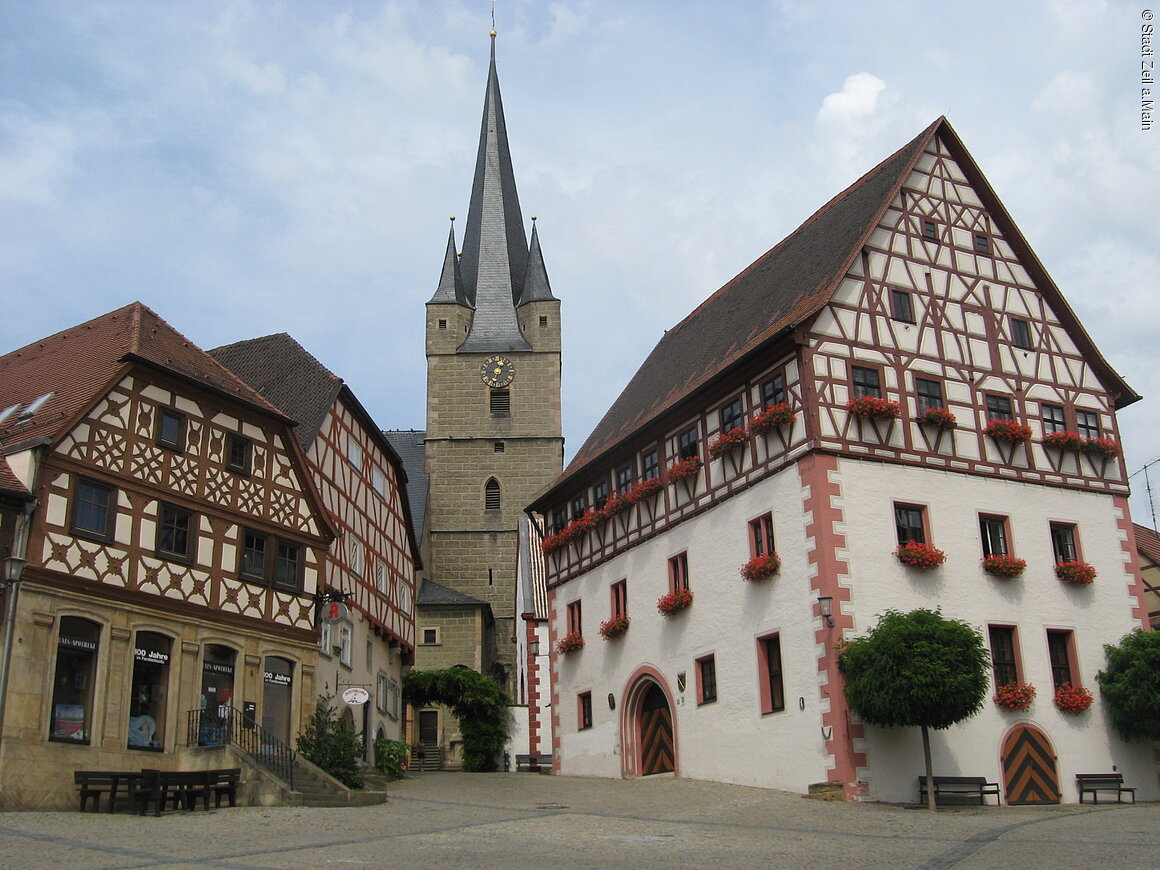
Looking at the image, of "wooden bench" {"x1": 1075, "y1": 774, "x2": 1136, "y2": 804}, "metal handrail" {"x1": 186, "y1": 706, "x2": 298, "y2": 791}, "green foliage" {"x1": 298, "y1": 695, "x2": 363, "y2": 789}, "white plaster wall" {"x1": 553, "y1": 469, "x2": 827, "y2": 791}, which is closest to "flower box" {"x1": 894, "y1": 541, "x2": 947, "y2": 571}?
"white plaster wall" {"x1": 553, "y1": 469, "x2": 827, "y2": 791}

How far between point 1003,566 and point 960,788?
4.45 m

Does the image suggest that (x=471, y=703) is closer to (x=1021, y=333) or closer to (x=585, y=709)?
(x=585, y=709)

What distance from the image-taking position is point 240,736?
2412 cm

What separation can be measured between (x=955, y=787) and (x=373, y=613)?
1608cm

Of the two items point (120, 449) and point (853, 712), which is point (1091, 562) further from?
point (120, 449)

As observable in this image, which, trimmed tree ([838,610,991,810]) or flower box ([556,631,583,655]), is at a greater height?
flower box ([556,631,583,655])

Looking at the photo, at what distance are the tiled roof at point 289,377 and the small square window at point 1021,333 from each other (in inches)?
598

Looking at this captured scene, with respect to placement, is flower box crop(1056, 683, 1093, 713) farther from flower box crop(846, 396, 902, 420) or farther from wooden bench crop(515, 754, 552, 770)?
wooden bench crop(515, 754, 552, 770)

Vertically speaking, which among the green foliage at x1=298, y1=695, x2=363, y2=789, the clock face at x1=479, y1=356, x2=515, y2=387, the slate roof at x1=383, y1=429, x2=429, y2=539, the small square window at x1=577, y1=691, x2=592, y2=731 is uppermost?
the clock face at x1=479, y1=356, x2=515, y2=387

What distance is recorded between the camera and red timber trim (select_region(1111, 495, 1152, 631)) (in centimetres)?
2714

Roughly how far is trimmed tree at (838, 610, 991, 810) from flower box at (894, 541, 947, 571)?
213 cm

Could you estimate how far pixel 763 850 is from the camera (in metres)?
16.0

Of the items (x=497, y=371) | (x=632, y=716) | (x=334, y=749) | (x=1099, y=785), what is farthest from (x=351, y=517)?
(x=497, y=371)

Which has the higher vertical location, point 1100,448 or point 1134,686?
point 1100,448
